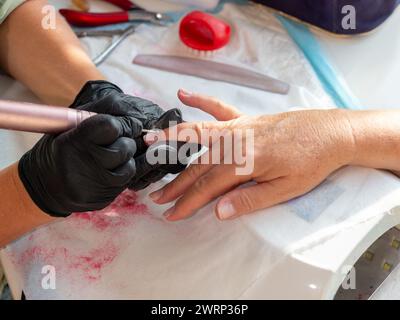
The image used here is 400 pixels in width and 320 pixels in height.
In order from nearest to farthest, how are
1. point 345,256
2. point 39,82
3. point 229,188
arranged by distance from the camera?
1. point 345,256
2. point 229,188
3. point 39,82

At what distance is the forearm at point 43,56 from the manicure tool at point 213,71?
5.2 inches

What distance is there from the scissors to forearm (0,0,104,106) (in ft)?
0.33

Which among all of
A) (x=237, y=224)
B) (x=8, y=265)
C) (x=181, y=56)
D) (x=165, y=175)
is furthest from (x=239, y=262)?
(x=181, y=56)

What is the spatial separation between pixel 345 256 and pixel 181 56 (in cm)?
58

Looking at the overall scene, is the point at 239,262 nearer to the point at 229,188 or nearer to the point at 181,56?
the point at 229,188

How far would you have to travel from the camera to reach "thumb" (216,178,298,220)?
2.62 feet

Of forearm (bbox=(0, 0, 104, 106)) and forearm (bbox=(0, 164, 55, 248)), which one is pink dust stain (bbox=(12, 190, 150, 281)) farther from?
forearm (bbox=(0, 0, 104, 106))

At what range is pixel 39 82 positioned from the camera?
106 cm

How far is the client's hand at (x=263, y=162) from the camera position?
0.81 m

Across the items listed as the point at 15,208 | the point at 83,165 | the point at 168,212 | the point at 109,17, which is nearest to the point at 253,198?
the point at 168,212

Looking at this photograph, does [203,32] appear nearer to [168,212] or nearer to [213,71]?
[213,71]

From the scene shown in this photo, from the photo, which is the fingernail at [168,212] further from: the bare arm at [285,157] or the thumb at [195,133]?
the thumb at [195,133]

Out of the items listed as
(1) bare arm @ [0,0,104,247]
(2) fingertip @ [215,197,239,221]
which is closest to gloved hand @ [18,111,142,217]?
(2) fingertip @ [215,197,239,221]

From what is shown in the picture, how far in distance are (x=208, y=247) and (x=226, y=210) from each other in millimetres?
66
